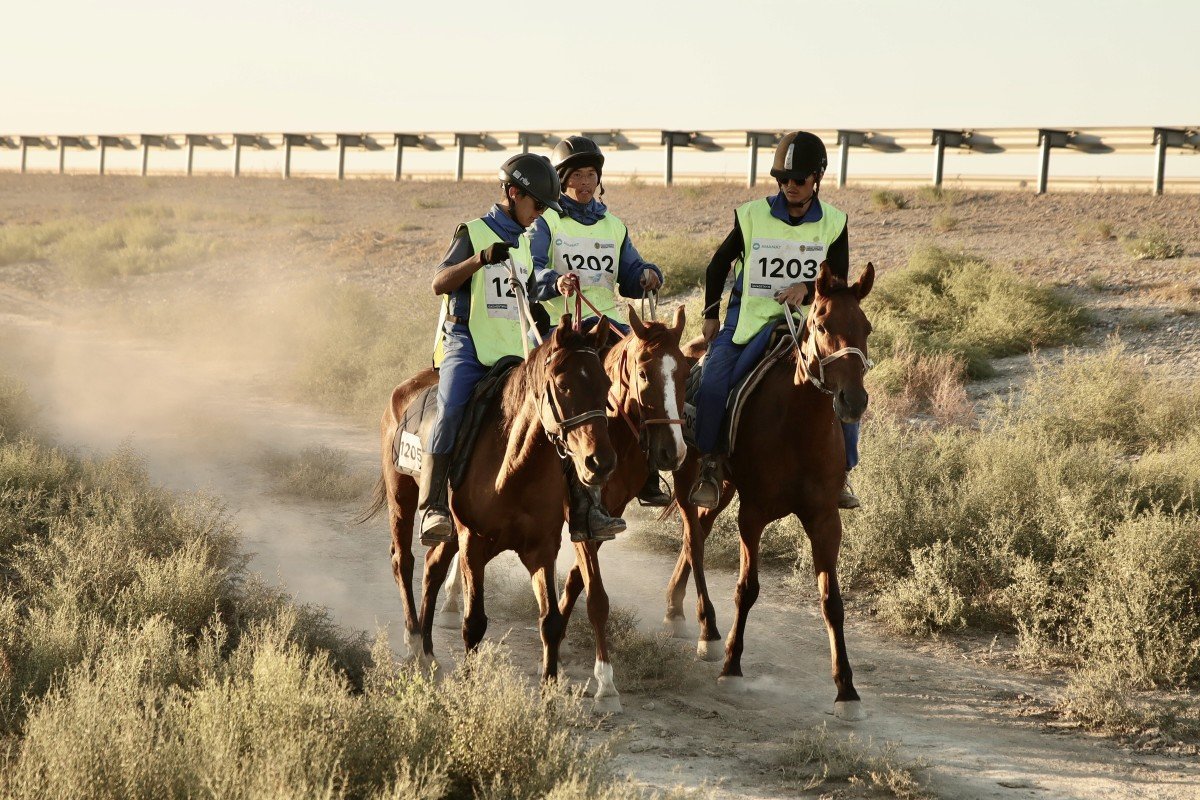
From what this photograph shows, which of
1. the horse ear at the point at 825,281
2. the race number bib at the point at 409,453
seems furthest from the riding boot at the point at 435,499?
the horse ear at the point at 825,281

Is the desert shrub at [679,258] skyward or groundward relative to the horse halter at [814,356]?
skyward

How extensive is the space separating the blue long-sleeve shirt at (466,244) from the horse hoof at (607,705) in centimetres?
244

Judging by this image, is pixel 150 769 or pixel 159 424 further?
pixel 159 424

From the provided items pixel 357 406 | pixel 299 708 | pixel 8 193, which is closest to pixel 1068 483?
pixel 299 708

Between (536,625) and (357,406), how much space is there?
8.34m

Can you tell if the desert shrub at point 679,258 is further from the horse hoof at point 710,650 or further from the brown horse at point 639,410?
the brown horse at point 639,410

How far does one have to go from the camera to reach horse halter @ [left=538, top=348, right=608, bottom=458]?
567 centimetres

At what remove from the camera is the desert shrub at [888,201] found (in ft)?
83.6

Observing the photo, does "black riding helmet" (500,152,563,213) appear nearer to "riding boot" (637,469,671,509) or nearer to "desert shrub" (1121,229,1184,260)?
"riding boot" (637,469,671,509)

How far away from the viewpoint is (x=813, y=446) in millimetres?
6938

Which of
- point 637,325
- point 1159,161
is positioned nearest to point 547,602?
point 637,325

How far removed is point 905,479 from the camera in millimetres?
10000

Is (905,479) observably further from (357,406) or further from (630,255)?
(357,406)

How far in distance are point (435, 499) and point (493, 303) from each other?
1.26 metres
